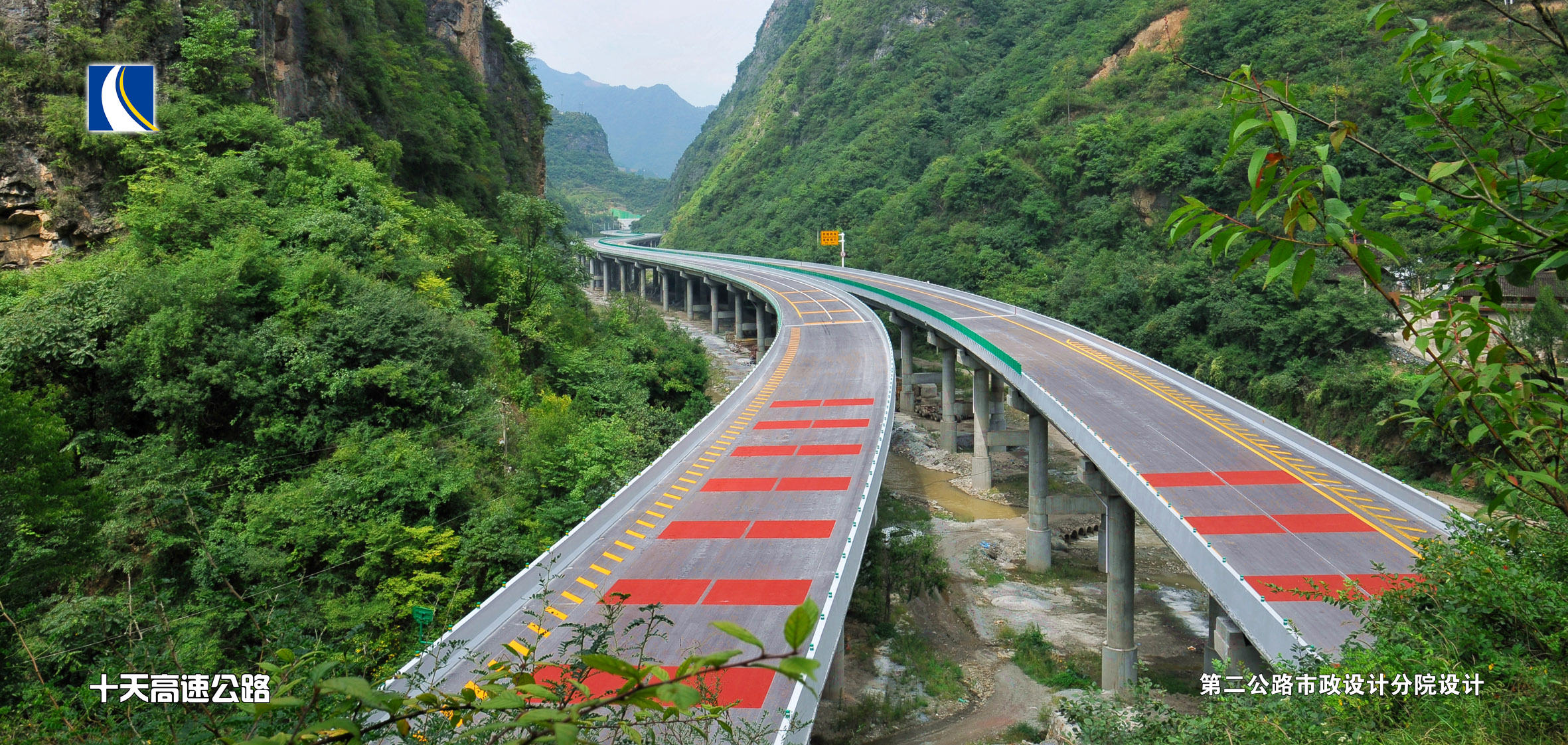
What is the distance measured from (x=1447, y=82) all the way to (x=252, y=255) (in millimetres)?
26141

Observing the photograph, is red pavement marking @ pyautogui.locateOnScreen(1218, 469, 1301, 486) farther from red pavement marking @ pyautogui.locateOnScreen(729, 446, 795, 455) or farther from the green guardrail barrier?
red pavement marking @ pyautogui.locateOnScreen(729, 446, 795, 455)

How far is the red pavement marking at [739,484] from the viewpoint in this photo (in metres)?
21.9

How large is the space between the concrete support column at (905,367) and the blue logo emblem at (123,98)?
3952 centimetres

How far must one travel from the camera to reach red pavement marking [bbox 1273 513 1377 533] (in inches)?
698

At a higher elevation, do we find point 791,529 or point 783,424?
point 783,424

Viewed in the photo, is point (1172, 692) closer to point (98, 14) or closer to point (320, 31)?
point (98, 14)

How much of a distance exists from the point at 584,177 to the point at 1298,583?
18953 centimetres

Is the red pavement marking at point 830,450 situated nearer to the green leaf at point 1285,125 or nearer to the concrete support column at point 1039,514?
the concrete support column at point 1039,514

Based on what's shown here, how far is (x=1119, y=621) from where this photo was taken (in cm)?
2269

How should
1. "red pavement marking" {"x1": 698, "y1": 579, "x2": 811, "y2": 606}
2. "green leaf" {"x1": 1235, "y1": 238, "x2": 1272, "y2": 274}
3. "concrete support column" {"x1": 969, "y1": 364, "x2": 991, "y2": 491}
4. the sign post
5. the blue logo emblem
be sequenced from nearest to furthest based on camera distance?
"green leaf" {"x1": 1235, "y1": 238, "x2": 1272, "y2": 274}, "red pavement marking" {"x1": 698, "y1": 579, "x2": 811, "y2": 606}, the blue logo emblem, "concrete support column" {"x1": 969, "y1": 364, "x2": 991, "y2": 491}, the sign post

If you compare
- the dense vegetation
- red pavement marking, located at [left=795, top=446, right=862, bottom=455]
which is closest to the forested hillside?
red pavement marking, located at [left=795, top=446, right=862, bottom=455]

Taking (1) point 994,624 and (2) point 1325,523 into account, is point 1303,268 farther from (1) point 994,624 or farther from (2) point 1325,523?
(1) point 994,624

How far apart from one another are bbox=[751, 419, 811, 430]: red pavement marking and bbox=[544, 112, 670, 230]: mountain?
148 metres

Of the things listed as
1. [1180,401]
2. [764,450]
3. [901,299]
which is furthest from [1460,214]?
[901,299]
